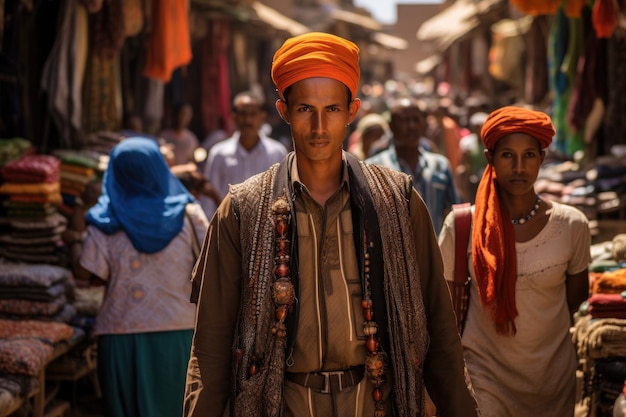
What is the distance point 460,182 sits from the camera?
1217 cm

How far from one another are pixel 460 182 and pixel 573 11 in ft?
10.9

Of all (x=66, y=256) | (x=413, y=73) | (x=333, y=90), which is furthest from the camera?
(x=413, y=73)

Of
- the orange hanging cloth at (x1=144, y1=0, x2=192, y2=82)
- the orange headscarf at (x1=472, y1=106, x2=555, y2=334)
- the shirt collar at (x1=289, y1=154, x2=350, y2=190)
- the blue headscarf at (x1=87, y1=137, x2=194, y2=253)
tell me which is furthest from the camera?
the orange hanging cloth at (x1=144, y1=0, x2=192, y2=82)

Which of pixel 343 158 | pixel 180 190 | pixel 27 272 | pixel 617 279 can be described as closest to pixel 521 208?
pixel 617 279

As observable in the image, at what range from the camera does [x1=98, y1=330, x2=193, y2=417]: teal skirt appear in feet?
18.8

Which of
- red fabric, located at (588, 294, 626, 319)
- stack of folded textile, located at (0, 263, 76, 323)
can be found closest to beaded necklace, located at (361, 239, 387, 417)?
red fabric, located at (588, 294, 626, 319)

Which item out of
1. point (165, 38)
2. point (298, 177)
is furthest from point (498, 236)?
point (165, 38)

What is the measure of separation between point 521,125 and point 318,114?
69.1 inches

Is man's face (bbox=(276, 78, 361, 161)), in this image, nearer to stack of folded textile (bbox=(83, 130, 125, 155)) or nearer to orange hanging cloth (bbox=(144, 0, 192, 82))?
stack of folded textile (bbox=(83, 130, 125, 155))

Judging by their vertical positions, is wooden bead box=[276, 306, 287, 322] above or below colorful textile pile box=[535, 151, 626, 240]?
below

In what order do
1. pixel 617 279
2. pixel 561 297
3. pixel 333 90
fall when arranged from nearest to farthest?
pixel 333 90 < pixel 561 297 < pixel 617 279

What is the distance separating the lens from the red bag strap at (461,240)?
4.91 m

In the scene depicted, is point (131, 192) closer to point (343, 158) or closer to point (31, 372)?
point (31, 372)

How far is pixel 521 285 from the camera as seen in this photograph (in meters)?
4.84
